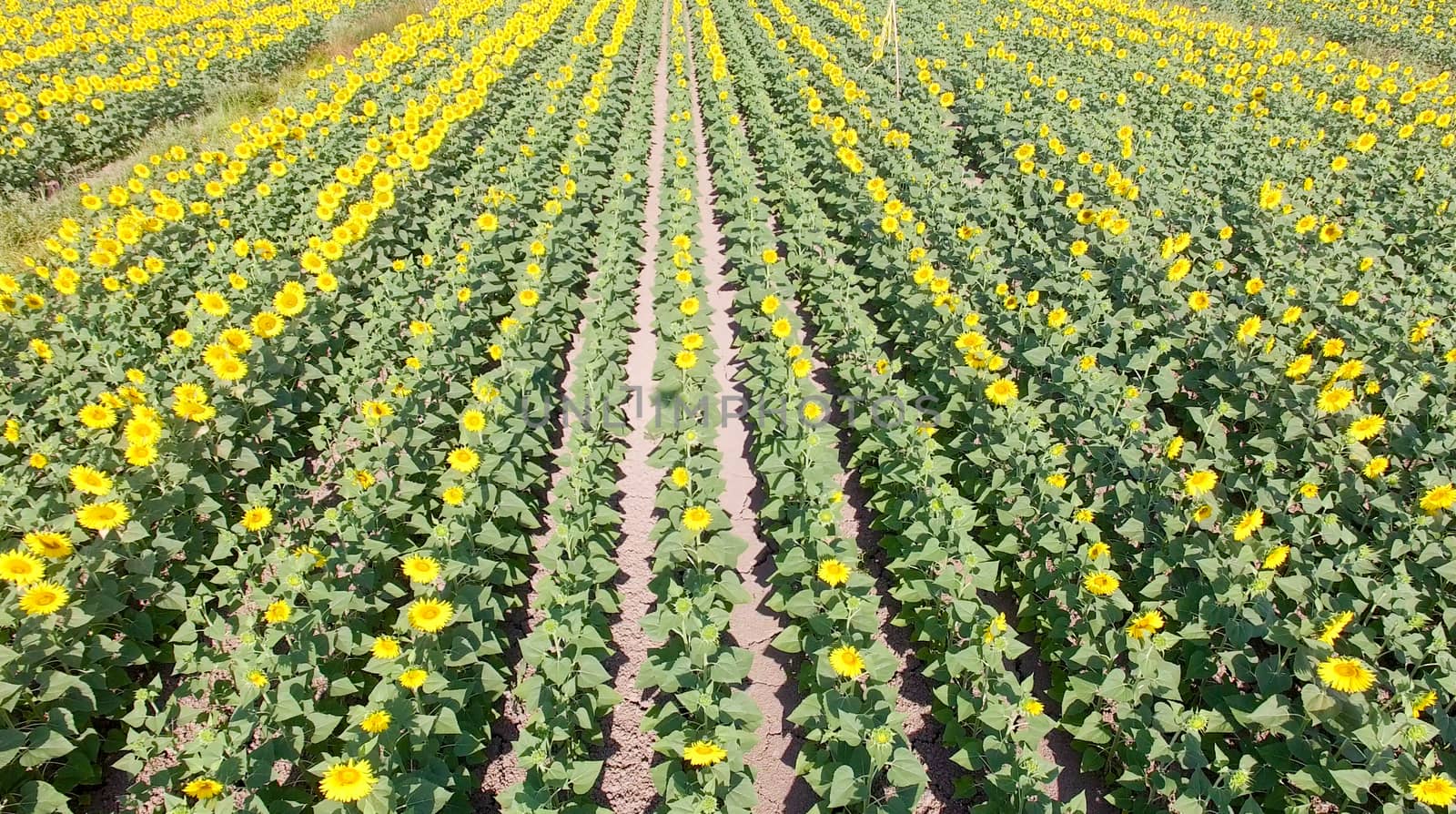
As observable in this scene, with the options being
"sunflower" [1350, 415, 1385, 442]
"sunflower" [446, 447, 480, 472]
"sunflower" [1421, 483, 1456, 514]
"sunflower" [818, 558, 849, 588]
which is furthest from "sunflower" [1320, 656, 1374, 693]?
"sunflower" [446, 447, 480, 472]

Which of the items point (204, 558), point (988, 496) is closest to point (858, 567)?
point (988, 496)

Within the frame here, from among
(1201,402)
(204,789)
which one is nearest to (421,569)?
(204,789)

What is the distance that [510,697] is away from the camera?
4117 millimetres

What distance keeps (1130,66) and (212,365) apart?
15.5 meters

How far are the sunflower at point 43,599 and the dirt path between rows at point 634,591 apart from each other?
9.71ft

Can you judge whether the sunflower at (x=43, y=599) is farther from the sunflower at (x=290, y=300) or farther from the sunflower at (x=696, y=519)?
the sunflower at (x=696, y=519)

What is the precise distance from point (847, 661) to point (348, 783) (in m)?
2.30

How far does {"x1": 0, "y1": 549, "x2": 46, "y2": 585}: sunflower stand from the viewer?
3.51 meters

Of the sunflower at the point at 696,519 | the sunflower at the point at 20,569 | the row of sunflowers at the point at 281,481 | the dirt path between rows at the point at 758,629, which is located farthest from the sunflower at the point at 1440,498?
the sunflower at the point at 20,569

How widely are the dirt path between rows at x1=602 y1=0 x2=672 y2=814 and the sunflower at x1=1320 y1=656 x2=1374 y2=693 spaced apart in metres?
3.42

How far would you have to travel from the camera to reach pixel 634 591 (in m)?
4.74

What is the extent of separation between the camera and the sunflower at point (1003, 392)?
483 cm

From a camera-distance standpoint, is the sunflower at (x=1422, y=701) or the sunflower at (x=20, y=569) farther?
the sunflower at (x=20, y=569)

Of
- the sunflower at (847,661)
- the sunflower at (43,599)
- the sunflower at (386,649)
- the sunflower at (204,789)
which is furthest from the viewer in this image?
the sunflower at (43,599)
